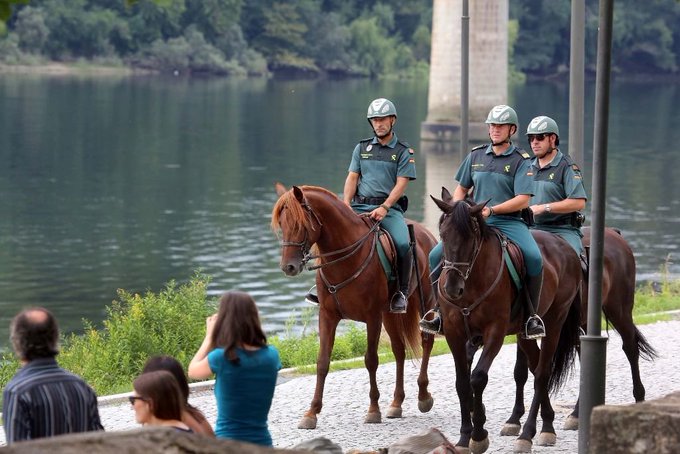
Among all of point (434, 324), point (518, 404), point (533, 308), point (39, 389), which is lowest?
point (518, 404)

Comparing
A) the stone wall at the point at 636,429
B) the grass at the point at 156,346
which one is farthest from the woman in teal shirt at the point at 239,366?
the grass at the point at 156,346

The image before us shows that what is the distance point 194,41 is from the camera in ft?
399

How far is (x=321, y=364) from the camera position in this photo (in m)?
12.5

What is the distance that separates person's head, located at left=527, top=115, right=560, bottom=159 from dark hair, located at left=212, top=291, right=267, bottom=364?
5.10m

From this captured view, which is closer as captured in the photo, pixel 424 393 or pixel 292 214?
pixel 292 214

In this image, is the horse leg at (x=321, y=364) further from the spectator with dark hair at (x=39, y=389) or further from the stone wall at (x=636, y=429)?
the stone wall at (x=636, y=429)

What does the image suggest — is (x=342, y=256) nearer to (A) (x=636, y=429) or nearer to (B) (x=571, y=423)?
(B) (x=571, y=423)

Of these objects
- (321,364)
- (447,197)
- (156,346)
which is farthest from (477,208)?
(156,346)

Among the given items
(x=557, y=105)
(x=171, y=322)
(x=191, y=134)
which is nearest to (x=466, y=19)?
(x=171, y=322)

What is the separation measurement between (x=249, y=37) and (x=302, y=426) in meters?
122

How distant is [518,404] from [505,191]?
1.71 meters

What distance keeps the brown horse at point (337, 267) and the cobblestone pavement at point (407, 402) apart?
23 cm

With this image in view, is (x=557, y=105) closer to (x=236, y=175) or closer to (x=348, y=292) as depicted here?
(x=236, y=175)

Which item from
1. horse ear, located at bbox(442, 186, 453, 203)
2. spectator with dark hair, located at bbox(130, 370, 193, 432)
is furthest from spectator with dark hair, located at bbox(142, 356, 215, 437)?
horse ear, located at bbox(442, 186, 453, 203)
